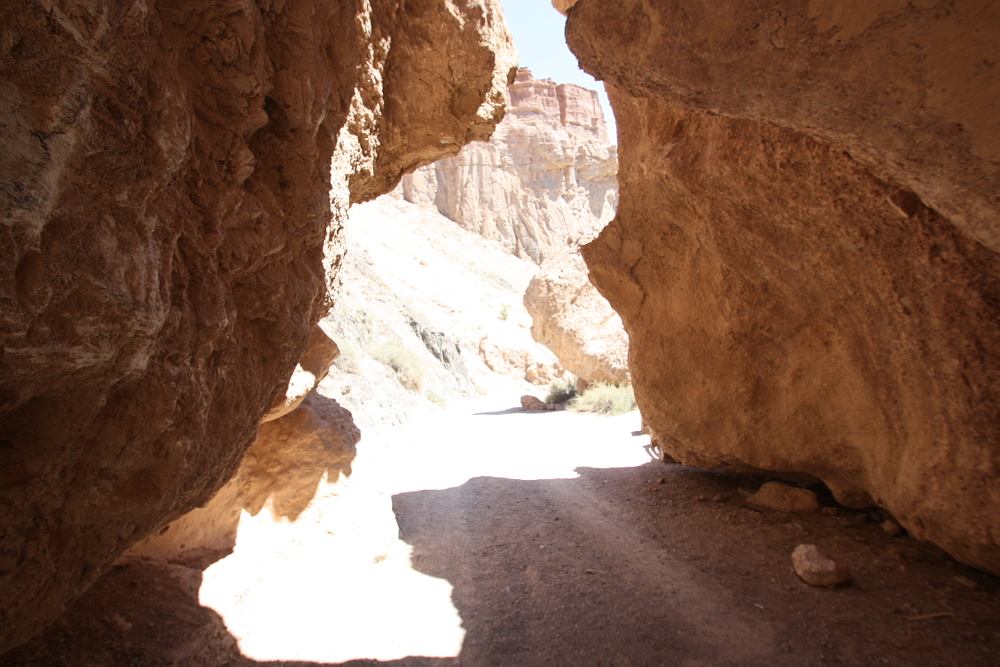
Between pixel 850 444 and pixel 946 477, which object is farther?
pixel 850 444

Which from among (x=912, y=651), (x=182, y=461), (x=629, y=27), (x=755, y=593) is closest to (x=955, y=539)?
(x=912, y=651)

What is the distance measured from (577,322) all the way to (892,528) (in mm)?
12124

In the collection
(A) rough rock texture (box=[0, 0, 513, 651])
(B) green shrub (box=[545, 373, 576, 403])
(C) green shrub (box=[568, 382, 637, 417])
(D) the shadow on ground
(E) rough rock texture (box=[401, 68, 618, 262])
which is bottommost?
(B) green shrub (box=[545, 373, 576, 403])

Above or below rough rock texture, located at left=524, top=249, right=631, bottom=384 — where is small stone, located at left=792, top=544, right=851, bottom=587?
below

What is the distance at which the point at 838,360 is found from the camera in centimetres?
379

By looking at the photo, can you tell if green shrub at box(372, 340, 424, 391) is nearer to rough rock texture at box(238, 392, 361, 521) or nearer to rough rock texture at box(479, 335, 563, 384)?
rough rock texture at box(479, 335, 563, 384)

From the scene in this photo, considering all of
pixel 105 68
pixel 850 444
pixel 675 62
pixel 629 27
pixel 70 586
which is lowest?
pixel 850 444

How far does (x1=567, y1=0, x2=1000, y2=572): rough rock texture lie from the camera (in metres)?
1.89

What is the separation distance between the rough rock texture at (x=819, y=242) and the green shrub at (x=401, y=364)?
449 inches

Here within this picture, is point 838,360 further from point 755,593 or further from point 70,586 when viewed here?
point 70,586

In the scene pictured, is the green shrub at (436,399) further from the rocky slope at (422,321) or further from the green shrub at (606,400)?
the green shrub at (606,400)

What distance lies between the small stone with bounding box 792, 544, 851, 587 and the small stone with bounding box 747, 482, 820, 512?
117cm

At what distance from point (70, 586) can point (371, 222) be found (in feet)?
134

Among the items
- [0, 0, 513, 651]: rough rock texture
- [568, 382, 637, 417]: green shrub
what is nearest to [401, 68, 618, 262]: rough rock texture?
[568, 382, 637, 417]: green shrub
